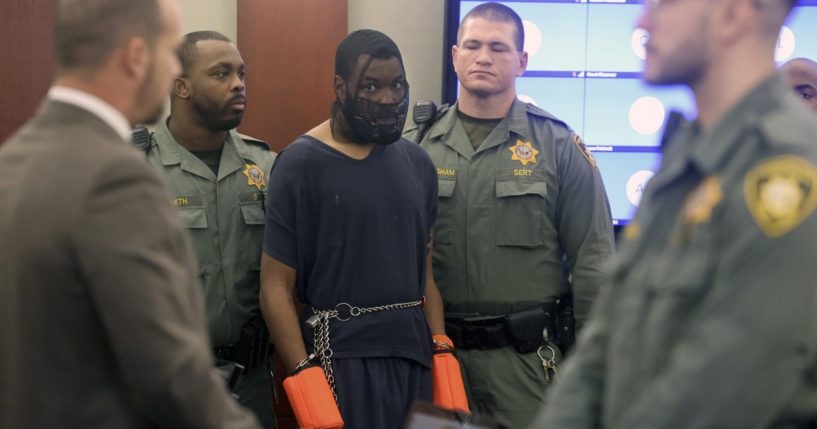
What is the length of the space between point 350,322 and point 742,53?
4.33ft

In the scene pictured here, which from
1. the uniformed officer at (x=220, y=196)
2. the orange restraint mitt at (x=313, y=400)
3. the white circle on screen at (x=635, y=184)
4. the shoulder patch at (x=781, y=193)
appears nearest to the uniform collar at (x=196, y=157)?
the uniformed officer at (x=220, y=196)

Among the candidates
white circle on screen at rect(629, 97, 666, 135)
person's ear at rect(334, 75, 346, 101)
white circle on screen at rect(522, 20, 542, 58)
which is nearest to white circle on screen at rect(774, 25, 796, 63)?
white circle on screen at rect(629, 97, 666, 135)

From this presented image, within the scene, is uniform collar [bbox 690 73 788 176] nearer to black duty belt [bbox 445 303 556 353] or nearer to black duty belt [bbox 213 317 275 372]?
black duty belt [bbox 445 303 556 353]

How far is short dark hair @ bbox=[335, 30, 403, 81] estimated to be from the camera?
2109 millimetres

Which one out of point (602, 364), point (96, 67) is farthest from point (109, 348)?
point (602, 364)

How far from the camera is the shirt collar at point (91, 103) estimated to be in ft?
3.56

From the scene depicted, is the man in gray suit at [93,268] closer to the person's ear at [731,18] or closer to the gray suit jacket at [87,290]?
the gray suit jacket at [87,290]

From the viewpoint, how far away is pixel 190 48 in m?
2.44

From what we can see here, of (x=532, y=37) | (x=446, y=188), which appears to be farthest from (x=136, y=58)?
(x=532, y=37)

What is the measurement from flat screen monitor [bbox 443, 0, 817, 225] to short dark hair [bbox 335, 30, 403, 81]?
3.20ft

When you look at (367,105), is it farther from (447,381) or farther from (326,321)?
(447,381)

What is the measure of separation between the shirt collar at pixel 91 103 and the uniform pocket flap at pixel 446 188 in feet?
4.90

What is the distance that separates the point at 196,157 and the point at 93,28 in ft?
4.50

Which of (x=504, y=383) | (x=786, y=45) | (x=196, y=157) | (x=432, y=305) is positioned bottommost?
(x=504, y=383)
